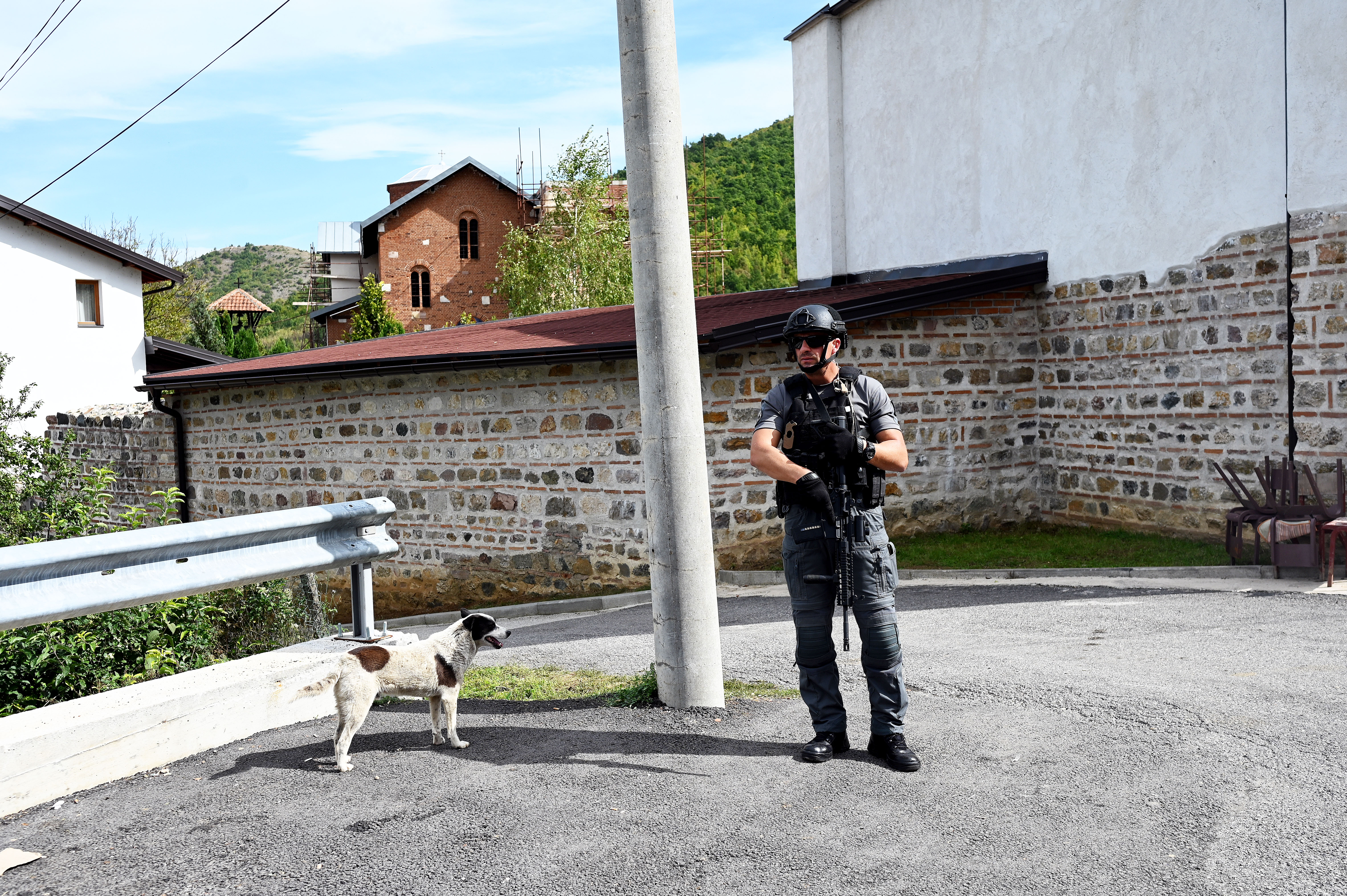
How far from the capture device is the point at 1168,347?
1155 centimetres

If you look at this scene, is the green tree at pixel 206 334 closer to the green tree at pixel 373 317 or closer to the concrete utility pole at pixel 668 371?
the green tree at pixel 373 317

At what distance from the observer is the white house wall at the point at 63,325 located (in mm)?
27812

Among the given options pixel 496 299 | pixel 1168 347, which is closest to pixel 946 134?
pixel 1168 347

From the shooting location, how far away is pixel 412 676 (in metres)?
4.66

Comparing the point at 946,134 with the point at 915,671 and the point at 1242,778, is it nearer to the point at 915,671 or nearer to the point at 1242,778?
the point at 915,671

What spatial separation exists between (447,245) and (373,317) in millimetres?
5785

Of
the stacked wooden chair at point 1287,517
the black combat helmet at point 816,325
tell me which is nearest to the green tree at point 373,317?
the stacked wooden chair at point 1287,517

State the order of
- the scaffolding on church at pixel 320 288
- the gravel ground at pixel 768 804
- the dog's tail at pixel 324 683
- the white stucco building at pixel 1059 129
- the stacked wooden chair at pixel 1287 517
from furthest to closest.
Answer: the scaffolding on church at pixel 320 288
the white stucco building at pixel 1059 129
the stacked wooden chair at pixel 1287 517
the dog's tail at pixel 324 683
the gravel ground at pixel 768 804

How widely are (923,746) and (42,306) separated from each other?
2991 cm

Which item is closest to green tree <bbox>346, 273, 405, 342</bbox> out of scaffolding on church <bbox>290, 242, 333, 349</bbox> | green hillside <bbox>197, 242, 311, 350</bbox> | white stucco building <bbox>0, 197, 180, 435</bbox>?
scaffolding on church <bbox>290, 242, 333, 349</bbox>

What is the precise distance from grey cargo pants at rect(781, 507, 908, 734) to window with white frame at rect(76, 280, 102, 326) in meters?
29.7

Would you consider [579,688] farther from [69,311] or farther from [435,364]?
[69,311]

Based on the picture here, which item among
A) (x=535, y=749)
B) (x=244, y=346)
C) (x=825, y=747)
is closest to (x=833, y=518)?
(x=825, y=747)

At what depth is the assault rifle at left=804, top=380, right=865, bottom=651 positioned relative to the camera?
461cm
